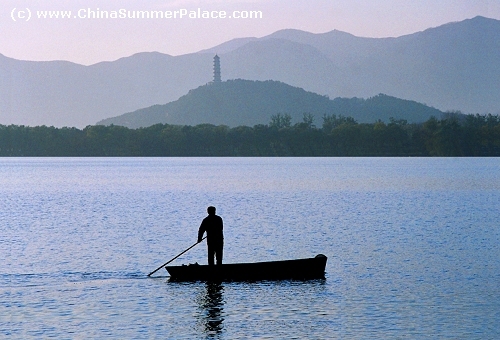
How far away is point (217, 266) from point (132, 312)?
5214 millimetres

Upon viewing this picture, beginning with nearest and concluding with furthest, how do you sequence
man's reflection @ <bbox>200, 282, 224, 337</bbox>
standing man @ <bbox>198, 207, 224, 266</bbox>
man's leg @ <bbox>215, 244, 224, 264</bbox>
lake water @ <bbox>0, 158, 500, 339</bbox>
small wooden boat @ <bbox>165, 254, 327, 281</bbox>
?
man's reflection @ <bbox>200, 282, 224, 337</bbox>
lake water @ <bbox>0, 158, 500, 339</bbox>
standing man @ <bbox>198, 207, 224, 266</bbox>
man's leg @ <bbox>215, 244, 224, 264</bbox>
small wooden boat @ <bbox>165, 254, 327, 281</bbox>

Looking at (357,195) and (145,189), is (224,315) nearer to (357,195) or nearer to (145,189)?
(357,195)

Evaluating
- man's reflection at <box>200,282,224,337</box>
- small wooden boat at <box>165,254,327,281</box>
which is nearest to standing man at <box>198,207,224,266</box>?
small wooden boat at <box>165,254,327,281</box>

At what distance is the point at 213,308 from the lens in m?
26.0

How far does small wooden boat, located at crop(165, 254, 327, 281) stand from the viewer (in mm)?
30297

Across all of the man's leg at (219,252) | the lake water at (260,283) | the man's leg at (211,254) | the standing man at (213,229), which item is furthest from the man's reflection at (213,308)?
the standing man at (213,229)

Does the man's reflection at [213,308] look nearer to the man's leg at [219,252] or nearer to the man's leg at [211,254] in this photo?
the man's leg at [211,254]

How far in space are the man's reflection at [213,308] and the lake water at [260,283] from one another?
39 mm

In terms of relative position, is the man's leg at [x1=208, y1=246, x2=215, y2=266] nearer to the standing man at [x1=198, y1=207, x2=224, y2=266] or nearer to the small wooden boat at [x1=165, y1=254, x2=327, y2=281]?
the standing man at [x1=198, y1=207, x2=224, y2=266]

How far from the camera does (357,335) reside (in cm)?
2264

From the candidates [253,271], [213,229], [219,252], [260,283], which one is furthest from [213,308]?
[253,271]

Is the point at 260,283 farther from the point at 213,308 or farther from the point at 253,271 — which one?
the point at 213,308

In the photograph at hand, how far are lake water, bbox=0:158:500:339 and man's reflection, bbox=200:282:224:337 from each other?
39 mm

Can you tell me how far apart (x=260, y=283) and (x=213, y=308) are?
4633 millimetres
